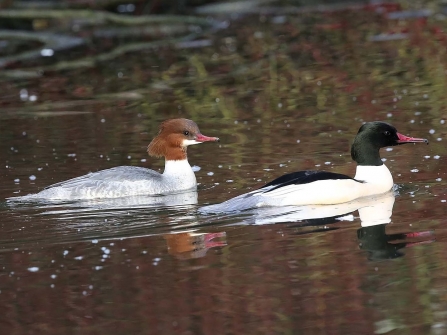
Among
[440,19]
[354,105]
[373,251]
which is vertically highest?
[440,19]

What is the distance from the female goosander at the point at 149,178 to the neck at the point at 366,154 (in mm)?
1787

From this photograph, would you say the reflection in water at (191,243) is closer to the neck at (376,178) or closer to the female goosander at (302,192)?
the female goosander at (302,192)

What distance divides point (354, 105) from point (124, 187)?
5.13m

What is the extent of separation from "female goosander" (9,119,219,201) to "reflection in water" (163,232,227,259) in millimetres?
2342

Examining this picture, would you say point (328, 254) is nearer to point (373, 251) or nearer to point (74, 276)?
point (373, 251)

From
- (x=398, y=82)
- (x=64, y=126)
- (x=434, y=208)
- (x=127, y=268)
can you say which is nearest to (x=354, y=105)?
(x=398, y=82)

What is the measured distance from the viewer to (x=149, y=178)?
1181 centimetres

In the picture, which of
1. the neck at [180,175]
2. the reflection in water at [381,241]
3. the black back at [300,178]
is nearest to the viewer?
the reflection in water at [381,241]

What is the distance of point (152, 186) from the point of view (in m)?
11.9

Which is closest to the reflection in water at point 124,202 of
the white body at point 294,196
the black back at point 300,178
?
the white body at point 294,196

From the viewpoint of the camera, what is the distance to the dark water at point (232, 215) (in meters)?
7.32

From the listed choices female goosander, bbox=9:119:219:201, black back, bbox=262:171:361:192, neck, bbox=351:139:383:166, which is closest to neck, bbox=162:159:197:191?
female goosander, bbox=9:119:219:201

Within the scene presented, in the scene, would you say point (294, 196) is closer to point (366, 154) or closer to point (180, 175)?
point (366, 154)

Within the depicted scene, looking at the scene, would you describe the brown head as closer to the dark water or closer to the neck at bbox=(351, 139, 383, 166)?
the dark water
